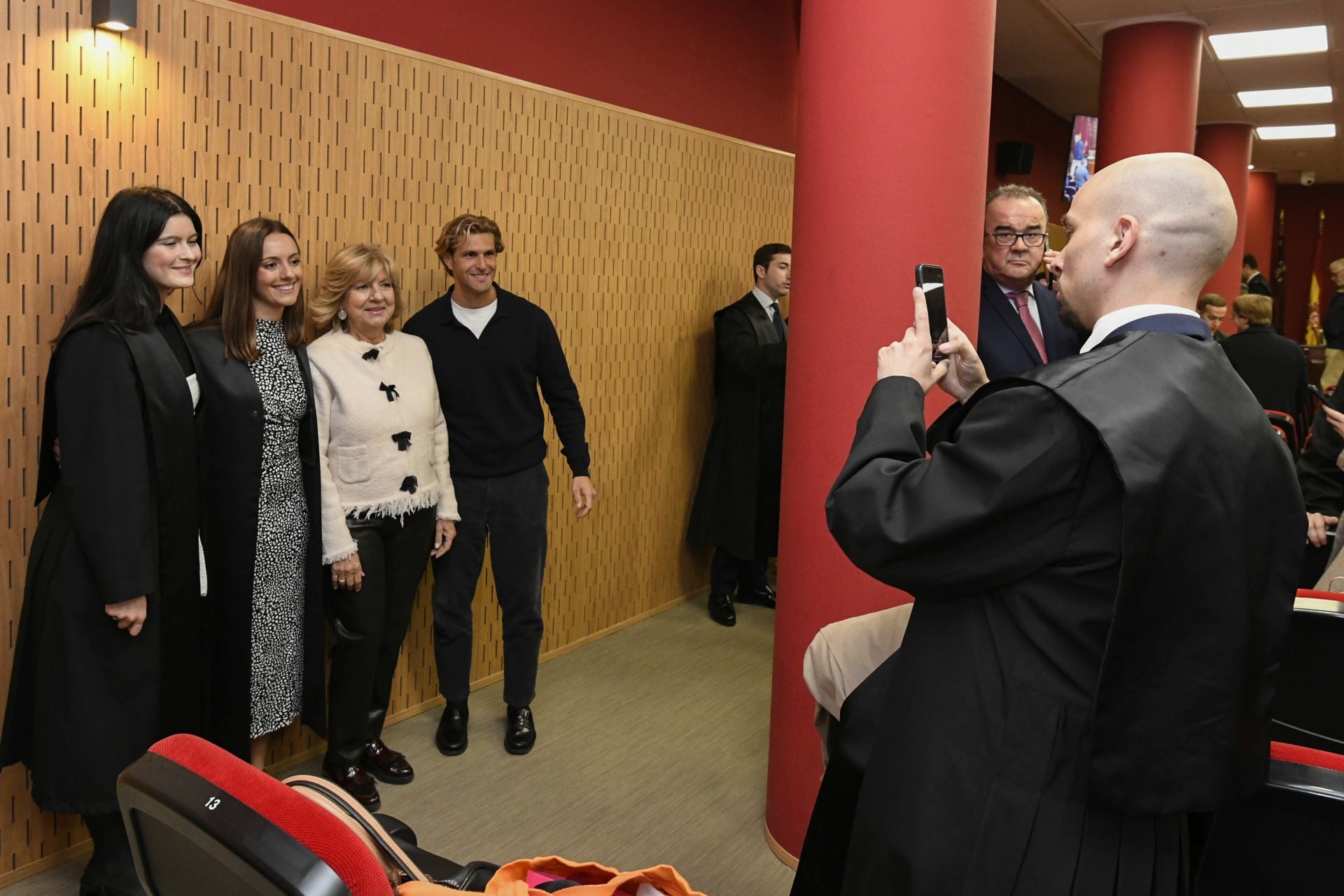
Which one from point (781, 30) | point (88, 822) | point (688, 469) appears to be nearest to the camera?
point (88, 822)

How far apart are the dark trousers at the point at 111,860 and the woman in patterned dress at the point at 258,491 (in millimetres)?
380

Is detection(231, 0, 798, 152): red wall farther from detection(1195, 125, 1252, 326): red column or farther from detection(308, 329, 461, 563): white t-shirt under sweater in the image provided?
detection(1195, 125, 1252, 326): red column

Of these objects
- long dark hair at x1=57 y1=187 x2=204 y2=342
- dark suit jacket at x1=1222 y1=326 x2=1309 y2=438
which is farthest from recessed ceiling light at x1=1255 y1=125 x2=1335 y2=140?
long dark hair at x1=57 y1=187 x2=204 y2=342

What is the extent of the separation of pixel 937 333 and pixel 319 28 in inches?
106

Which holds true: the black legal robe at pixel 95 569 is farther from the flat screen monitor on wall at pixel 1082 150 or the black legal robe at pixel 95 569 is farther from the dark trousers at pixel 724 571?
the flat screen monitor on wall at pixel 1082 150

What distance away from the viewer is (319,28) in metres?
3.58

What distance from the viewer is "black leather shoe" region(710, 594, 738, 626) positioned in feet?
18.2

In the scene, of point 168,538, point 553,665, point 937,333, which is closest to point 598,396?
point 553,665

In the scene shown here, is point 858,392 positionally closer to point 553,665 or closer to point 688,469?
point 553,665

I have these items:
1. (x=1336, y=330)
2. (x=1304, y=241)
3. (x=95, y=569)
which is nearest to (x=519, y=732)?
(x=95, y=569)

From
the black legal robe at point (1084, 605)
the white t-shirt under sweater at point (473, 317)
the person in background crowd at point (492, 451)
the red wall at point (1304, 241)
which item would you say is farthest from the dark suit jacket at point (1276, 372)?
the red wall at point (1304, 241)

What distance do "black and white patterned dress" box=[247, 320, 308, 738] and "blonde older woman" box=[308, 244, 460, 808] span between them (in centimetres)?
9

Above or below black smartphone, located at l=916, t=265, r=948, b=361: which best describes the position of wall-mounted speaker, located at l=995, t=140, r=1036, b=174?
above

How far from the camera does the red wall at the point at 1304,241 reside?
17.0 meters
